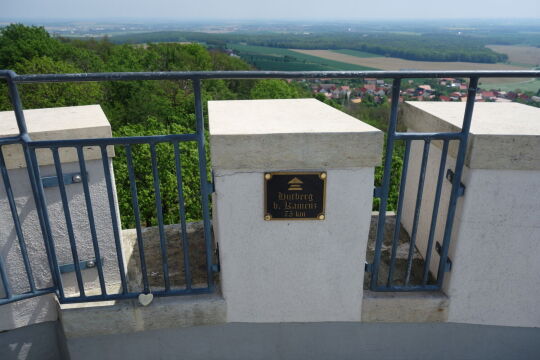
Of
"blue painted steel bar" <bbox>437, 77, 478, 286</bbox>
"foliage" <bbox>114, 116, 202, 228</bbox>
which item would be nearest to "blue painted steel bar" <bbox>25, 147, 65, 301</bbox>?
"blue painted steel bar" <bbox>437, 77, 478, 286</bbox>

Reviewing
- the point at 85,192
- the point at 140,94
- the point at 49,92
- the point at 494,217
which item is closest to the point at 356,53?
the point at 140,94

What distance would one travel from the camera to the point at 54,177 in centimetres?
286

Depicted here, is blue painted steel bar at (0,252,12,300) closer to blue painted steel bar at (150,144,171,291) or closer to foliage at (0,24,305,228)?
blue painted steel bar at (150,144,171,291)

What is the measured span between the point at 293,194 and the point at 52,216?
1.76 metres

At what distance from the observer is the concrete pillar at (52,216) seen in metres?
2.78

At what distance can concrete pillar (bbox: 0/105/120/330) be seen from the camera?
278cm

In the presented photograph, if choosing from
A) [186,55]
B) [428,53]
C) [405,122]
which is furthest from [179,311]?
[428,53]

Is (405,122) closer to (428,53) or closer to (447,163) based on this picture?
(447,163)

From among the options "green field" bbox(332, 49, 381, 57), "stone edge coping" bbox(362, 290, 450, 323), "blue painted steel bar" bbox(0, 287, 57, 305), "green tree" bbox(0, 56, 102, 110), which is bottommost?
"green field" bbox(332, 49, 381, 57)

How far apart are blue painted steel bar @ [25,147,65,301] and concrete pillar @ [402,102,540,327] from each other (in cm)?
282

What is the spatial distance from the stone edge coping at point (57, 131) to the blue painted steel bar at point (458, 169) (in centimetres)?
240

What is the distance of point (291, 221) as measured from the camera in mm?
2783

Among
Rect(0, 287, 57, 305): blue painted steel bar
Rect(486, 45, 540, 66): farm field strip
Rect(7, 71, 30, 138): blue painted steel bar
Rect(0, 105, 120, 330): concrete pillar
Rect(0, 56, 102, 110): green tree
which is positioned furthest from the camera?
Rect(486, 45, 540, 66): farm field strip

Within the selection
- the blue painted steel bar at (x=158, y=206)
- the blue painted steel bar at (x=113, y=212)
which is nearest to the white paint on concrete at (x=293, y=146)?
the blue painted steel bar at (x=158, y=206)
